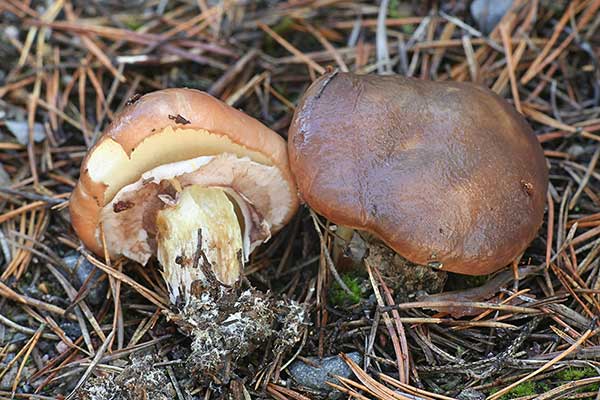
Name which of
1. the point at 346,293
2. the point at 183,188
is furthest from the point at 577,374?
the point at 183,188

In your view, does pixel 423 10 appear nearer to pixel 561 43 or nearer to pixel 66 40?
pixel 561 43

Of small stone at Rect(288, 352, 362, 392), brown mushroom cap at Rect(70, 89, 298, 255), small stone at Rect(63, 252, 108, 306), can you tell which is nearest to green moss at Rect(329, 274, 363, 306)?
small stone at Rect(288, 352, 362, 392)

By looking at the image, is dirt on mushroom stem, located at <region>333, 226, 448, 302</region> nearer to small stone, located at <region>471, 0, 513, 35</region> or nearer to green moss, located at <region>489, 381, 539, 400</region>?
green moss, located at <region>489, 381, 539, 400</region>

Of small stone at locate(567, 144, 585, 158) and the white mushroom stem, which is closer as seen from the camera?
the white mushroom stem

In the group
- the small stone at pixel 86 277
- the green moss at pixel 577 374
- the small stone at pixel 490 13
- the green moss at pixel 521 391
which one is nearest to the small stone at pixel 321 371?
the green moss at pixel 521 391

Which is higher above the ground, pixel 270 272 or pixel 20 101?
pixel 20 101

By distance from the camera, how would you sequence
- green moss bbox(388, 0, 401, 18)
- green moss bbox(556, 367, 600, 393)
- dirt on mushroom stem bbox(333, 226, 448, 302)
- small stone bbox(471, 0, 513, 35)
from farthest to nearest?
green moss bbox(388, 0, 401, 18) < small stone bbox(471, 0, 513, 35) < dirt on mushroom stem bbox(333, 226, 448, 302) < green moss bbox(556, 367, 600, 393)

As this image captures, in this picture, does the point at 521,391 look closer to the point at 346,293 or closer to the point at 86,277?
the point at 346,293

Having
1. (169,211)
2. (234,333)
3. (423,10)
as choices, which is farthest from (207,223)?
(423,10)
